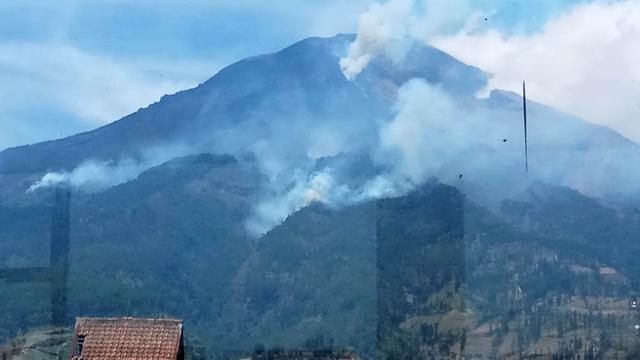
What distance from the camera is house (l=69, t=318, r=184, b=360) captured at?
14883 millimetres

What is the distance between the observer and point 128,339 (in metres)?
15.0

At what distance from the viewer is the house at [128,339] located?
1488cm

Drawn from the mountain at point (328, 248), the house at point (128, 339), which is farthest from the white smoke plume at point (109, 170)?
the house at point (128, 339)

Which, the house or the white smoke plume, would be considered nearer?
the house

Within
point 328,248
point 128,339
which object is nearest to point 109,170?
point 328,248

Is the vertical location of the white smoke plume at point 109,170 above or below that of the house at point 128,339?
above

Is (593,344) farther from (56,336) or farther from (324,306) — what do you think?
(56,336)

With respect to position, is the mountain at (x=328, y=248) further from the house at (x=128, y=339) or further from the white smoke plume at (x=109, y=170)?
the house at (x=128, y=339)

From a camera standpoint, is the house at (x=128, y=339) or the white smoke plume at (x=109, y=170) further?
the white smoke plume at (x=109, y=170)

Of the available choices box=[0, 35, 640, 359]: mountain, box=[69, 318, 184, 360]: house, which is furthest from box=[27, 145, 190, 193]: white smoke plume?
box=[69, 318, 184, 360]: house

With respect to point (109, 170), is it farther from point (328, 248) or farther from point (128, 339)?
point (128, 339)

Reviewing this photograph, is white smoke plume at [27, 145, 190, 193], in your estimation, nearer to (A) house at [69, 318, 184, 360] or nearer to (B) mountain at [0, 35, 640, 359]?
(B) mountain at [0, 35, 640, 359]

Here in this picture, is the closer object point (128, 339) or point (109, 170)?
point (128, 339)

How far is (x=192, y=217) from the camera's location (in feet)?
212
